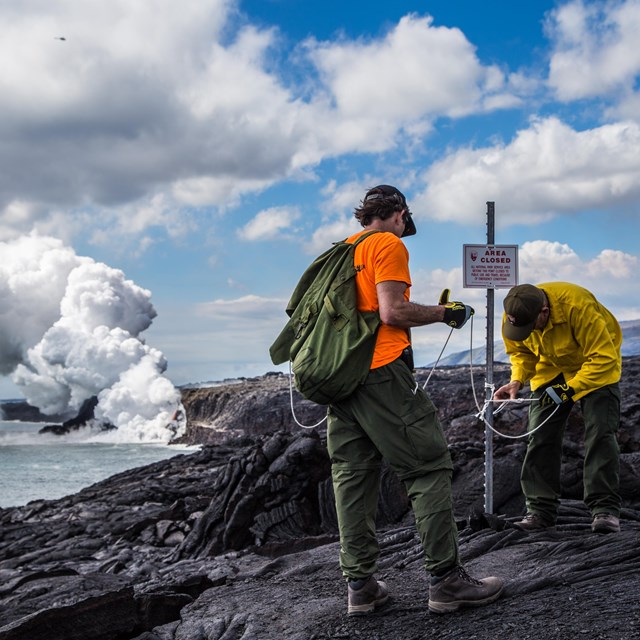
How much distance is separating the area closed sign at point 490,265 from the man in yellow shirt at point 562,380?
1742 millimetres

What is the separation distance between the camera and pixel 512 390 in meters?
7.46

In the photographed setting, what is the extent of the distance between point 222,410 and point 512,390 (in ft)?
295

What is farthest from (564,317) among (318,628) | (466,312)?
(318,628)

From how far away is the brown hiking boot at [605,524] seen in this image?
Answer: 7.19 m

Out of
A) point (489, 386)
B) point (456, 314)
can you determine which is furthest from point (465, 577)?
point (489, 386)

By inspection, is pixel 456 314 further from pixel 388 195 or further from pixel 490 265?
pixel 490 265

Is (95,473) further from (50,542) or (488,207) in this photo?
(488,207)

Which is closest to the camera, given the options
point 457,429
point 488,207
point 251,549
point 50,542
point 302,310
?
point 302,310

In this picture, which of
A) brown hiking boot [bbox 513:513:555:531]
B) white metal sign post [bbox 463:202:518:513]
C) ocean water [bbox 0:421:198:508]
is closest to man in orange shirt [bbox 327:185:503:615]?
brown hiking boot [bbox 513:513:555:531]

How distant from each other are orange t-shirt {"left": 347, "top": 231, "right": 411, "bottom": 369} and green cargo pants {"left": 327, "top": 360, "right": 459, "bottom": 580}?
108 mm

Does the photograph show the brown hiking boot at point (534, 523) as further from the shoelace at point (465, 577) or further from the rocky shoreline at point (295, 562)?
the shoelace at point (465, 577)

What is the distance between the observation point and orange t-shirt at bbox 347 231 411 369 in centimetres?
495

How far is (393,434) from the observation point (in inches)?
196

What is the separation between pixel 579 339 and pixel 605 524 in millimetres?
1700
